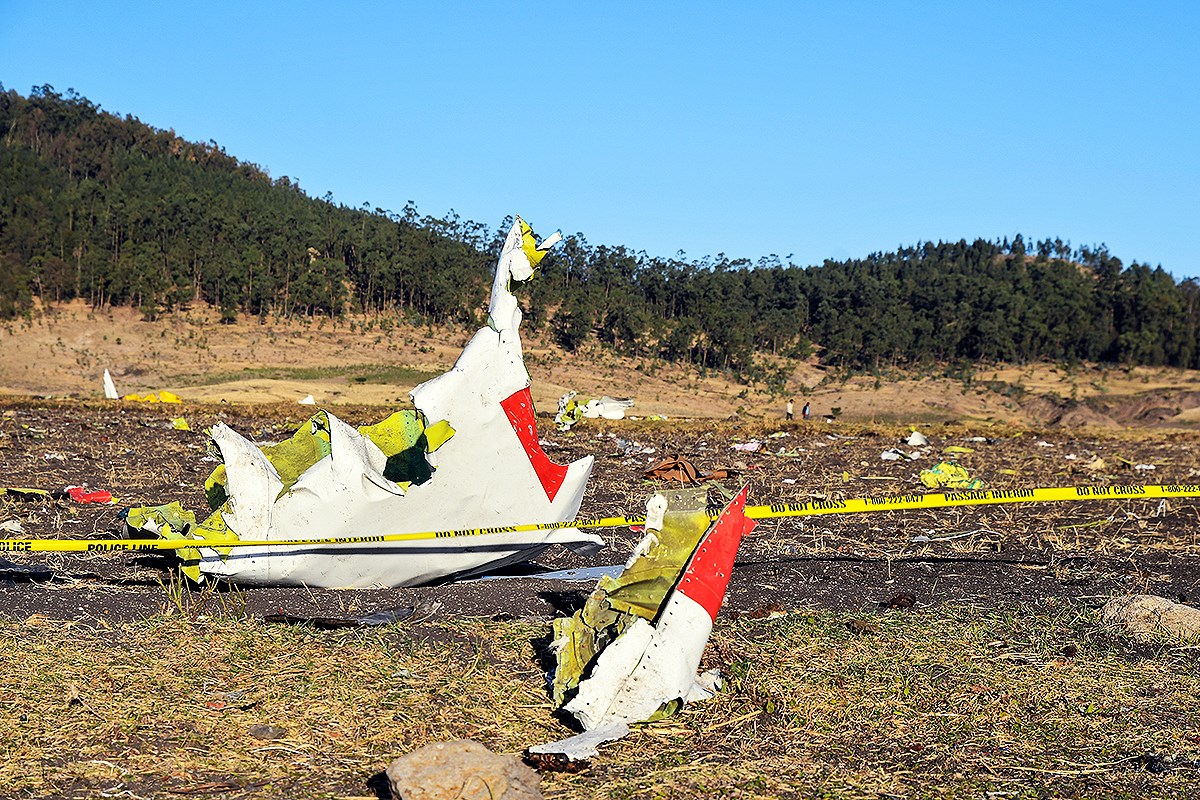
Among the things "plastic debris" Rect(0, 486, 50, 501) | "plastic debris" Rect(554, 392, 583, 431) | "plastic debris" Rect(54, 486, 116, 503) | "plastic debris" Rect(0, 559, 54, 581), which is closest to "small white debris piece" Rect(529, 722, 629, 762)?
"plastic debris" Rect(554, 392, 583, 431)

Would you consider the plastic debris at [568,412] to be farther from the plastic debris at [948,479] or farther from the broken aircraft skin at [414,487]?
the plastic debris at [948,479]

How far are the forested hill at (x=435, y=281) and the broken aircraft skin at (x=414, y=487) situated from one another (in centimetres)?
4296

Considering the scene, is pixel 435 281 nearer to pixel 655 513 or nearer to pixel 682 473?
pixel 682 473

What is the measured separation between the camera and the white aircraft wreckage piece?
146 inches

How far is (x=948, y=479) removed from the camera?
11.1 m

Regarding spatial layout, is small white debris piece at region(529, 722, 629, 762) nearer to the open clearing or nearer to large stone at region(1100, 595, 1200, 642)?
the open clearing

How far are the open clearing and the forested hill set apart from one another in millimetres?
43368

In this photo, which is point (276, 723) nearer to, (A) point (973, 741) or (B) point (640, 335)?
(A) point (973, 741)

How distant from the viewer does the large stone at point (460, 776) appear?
294cm

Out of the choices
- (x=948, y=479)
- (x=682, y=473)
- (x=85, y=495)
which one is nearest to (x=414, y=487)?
(x=85, y=495)

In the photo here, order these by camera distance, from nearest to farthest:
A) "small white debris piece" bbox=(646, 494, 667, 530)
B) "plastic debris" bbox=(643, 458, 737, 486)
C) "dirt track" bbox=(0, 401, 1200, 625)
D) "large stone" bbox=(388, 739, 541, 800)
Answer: "large stone" bbox=(388, 739, 541, 800) → "small white debris piece" bbox=(646, 494, 667, 530) → "dirt track" bbox=(0, 401, 1200, 625) → "plastic debris" bbox=(643, 458, 737, 486)

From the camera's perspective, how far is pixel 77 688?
12.8ft

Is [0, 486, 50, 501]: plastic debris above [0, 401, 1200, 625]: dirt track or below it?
below

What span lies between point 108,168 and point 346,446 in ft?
227
